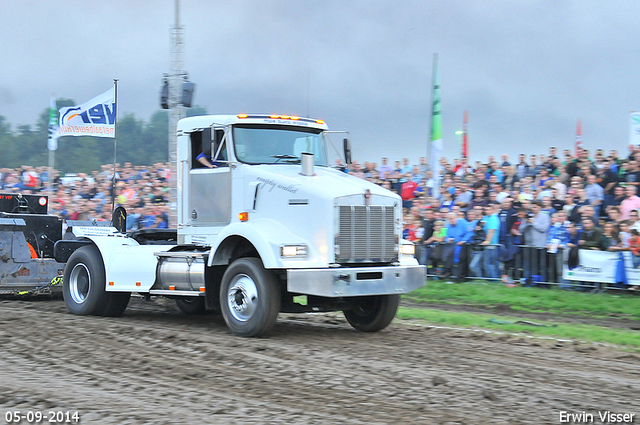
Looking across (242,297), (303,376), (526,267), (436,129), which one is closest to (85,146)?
(436,129)

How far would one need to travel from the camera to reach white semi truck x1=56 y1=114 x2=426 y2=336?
8.40 m

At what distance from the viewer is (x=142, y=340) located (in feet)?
27.8

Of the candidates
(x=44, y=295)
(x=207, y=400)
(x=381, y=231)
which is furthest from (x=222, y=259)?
(x=44, y=295)

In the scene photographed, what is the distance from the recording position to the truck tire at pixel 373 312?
30.5 feet

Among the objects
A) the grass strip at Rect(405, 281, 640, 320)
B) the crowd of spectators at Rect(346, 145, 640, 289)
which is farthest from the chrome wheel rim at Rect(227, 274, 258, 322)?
the grass strip at Rect(405, 281, 640, 320)

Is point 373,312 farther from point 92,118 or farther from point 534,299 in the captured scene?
point 92,118

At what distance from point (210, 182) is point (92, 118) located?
8.57 meters

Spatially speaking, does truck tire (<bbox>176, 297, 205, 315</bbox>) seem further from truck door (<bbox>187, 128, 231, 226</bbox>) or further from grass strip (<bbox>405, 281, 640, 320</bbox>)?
grass strip (<bbox>405, 281, 640, 320</bbox>)

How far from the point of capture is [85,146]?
34688 millimetres

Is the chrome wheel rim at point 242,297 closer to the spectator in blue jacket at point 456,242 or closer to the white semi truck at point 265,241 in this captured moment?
the white semi truck at point 265,241

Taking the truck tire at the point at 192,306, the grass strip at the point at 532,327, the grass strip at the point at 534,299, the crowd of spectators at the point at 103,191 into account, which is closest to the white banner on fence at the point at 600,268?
the grass strip at the point at 534,299

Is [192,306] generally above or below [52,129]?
below

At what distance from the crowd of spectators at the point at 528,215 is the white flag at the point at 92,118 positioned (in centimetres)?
747

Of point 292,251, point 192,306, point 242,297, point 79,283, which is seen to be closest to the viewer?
point 292,251
